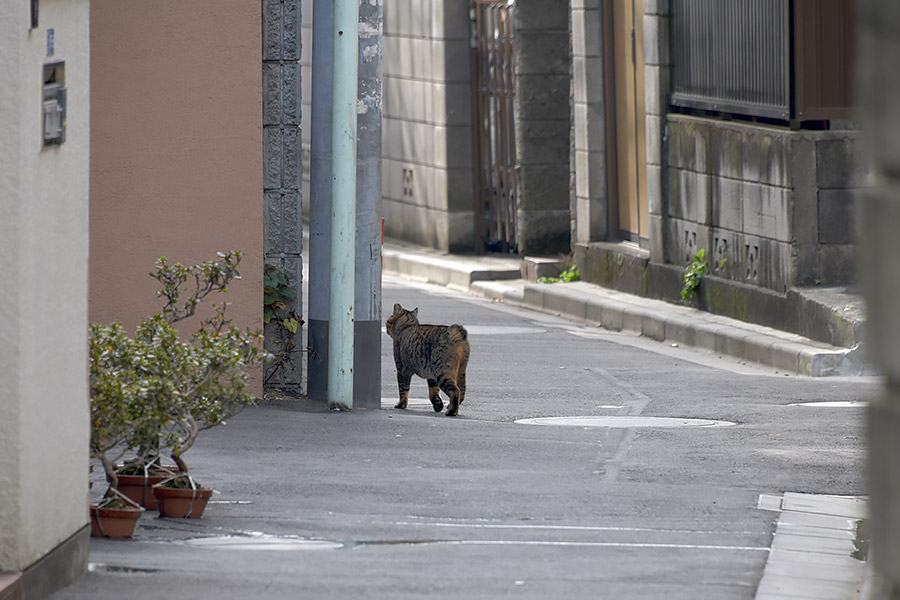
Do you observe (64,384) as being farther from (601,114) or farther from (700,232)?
(601,114)

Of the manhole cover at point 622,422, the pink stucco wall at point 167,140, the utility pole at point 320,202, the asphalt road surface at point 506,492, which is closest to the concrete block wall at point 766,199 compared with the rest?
the asphalt road surface at point 506,492

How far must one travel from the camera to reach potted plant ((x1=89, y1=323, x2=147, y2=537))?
653 cm

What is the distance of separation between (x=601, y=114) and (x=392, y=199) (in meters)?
5.34

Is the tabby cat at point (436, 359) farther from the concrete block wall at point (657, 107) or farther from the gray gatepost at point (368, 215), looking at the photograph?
the concrete block wall at point (657, 107)

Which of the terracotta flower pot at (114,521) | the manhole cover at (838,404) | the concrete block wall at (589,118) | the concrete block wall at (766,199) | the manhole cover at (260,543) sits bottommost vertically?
the manhole cover at (260,543)

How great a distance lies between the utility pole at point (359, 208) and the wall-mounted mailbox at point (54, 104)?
4859mm

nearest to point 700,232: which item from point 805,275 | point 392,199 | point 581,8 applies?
point 805,275

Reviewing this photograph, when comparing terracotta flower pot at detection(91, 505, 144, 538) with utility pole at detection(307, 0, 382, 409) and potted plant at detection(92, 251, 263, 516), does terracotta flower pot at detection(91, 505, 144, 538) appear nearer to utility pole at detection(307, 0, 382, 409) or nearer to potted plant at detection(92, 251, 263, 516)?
potted plant at detection(92, 251, 263, 516)

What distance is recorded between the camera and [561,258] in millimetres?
19641

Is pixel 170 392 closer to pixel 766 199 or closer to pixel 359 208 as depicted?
pixel 359 208

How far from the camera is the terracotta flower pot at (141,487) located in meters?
7.03

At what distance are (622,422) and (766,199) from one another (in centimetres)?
446

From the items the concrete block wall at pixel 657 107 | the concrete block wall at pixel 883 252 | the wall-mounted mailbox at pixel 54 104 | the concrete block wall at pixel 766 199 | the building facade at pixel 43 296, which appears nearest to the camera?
the concrete block wall at pixel 883 252

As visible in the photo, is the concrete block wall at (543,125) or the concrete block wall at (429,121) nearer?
the concrete block wall at (543,125)
